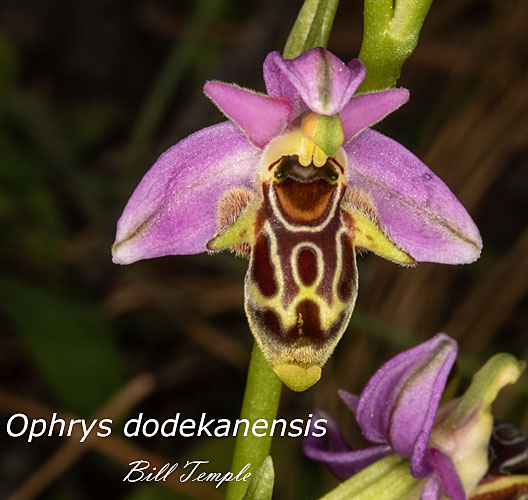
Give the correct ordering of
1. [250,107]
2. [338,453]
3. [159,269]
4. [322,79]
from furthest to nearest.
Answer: [159,269] < [338,453] < [250,107] < [322,79]

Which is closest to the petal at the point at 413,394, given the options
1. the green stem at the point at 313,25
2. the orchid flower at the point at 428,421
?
the orchid flower at the point at 428,421

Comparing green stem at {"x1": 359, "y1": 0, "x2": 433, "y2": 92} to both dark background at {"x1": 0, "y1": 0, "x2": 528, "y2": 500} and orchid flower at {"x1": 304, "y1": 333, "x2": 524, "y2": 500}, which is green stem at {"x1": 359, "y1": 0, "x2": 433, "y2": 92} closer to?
orchid flower at {"x1": 304, "y1": 333, "x2": 524, "y2": 500}

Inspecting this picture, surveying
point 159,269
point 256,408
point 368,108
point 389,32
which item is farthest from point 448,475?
point 159,269

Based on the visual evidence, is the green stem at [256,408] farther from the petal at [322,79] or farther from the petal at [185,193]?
the petal at [322,79]

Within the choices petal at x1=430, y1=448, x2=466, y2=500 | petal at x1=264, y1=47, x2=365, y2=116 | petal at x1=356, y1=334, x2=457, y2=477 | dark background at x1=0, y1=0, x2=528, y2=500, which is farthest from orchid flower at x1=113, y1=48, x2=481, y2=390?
dark background at x1=0, y1=0, x2=528, y2=500

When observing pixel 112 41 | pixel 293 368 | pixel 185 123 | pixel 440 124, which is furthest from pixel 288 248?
→ pixel 112 41

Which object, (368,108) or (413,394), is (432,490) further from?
(368,108)
